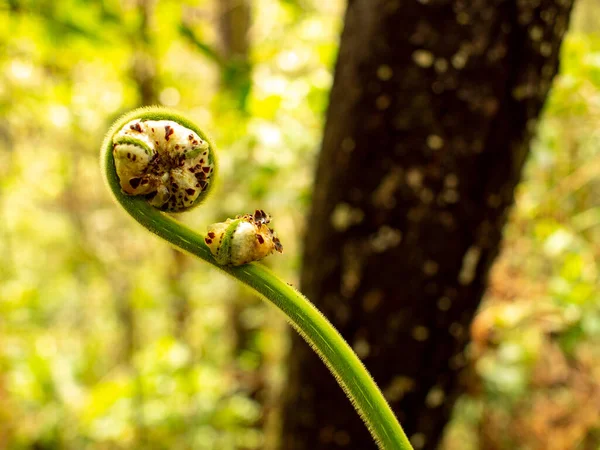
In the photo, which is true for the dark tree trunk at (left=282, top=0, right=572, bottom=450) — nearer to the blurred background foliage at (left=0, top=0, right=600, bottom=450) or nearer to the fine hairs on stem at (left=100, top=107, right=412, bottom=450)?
the blurred background foliage at (left=0, top=0, right=600, bottom=450)

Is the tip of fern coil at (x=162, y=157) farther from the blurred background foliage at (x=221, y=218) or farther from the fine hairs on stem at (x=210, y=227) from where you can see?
the blurred background foliage at (x=221, y=218)

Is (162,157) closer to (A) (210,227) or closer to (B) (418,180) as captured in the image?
(A) (210,227)

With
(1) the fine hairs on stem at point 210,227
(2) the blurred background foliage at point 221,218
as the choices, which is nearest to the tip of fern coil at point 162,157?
(1) the fine hairs on stem at point 210,227

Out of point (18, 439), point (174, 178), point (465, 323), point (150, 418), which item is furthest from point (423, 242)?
point (18, 439)

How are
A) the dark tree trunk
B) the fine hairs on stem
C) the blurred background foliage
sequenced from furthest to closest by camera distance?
the blurred background foliage → the dark tree trunk → the fine hairs on stem

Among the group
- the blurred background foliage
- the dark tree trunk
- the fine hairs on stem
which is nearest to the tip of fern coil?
the fine hairs on stem
